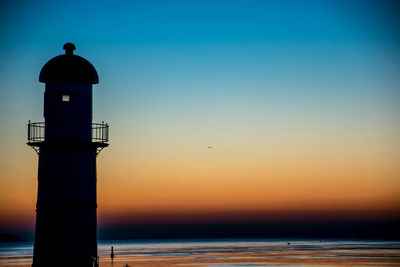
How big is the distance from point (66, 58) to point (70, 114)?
8.01ft

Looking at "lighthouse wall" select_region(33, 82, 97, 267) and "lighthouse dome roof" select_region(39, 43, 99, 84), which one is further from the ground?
"lighthouse dome roof" select_region(39, 43, 99, 84)

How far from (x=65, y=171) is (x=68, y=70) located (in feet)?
13.9

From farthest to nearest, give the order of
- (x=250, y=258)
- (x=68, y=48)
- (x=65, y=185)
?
(x=250, y=258)
(x=68, y=48)
(x=65, y=185)

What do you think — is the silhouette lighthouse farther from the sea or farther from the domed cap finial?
the sea

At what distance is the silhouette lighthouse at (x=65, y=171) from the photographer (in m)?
23.7

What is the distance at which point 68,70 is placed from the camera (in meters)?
24.2

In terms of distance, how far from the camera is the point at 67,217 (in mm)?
23766

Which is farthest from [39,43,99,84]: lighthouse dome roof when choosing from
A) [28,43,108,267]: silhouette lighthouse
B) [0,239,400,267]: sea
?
[0,239,400,267]: sea

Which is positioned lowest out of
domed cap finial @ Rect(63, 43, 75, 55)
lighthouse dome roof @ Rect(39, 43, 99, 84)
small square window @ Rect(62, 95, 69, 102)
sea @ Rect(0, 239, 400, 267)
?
sea @ Rect(0, 239, 400, 267)

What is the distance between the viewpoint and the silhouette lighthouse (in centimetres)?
2372

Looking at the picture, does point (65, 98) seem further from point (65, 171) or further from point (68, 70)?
point (65, 171)

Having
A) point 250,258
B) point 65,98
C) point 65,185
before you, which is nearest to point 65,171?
point 65,185

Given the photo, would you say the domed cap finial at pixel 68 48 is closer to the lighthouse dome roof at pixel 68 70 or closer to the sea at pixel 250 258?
the lighthouse dome roof at pixel 68 70

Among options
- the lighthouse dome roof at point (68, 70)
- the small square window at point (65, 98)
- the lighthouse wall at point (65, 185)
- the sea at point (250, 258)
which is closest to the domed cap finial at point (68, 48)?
the lighthouse dome roof at point (68, 70)
